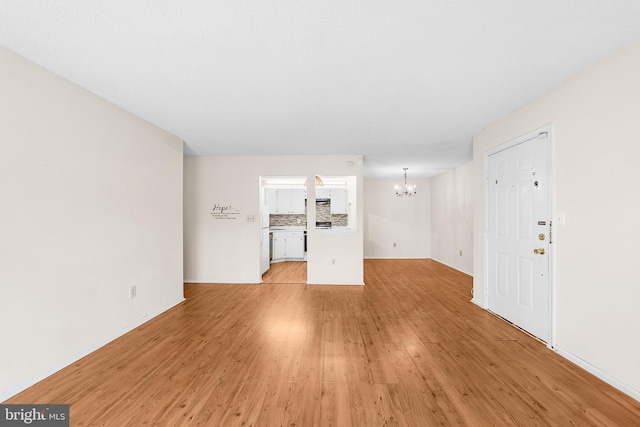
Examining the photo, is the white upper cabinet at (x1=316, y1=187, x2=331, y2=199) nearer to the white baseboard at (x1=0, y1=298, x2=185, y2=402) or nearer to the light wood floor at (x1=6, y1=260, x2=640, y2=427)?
the light wood floor at (x1=6, y1=260, x2=640, y2=427)

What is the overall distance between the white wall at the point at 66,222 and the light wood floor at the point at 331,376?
275mm

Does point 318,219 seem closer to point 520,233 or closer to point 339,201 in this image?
point 339,201

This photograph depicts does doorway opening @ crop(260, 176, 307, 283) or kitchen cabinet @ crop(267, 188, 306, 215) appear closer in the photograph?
doorway opening @ crop(260, 176, 307, 283)

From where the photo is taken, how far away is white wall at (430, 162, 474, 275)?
19.6 ft

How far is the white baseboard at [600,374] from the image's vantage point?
184 centimetres

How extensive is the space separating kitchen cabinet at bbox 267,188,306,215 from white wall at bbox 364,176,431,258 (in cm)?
205

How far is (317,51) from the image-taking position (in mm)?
1885

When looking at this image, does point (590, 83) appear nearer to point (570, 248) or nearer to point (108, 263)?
point (570, 248)

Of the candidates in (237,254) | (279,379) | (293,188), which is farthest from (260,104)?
(293,188)

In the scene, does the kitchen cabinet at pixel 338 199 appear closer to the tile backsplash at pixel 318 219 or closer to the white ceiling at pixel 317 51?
the tile backsplash at pixel 318 219

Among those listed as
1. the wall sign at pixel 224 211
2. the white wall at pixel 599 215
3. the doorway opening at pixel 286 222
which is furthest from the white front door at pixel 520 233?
the wall sign at pixel 224 211

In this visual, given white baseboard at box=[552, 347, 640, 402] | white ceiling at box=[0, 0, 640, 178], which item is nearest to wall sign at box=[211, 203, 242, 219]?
white ceiling at box=[0, 0, 640, 178]

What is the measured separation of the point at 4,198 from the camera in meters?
1.86

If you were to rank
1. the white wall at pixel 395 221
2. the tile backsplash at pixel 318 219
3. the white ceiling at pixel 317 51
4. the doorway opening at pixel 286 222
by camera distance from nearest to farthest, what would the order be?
the white ceiling at pixel 317 51
the doorway opening at pixel 286 222
the white wall at pixel 395 221
the tile backsplash at pixel 318 219
